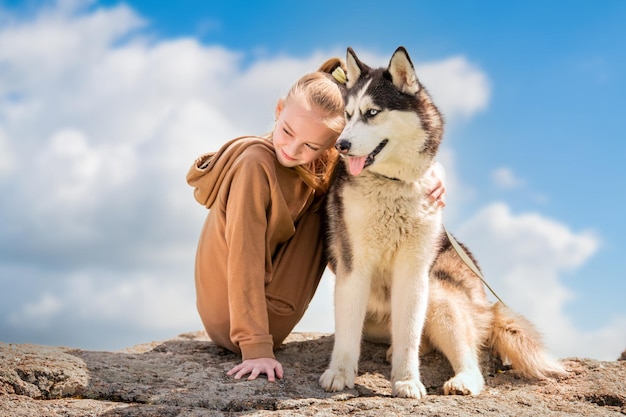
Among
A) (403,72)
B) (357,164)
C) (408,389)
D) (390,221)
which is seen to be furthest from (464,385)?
(403,72)

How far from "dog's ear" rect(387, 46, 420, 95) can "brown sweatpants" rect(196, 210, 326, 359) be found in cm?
104

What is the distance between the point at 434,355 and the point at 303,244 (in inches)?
45.9

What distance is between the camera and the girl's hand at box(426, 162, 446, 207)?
3.90 meters

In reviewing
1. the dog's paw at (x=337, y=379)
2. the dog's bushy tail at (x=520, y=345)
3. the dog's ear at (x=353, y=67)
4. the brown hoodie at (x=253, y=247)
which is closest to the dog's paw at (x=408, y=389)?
the dog's paw at (x=337, y=379)

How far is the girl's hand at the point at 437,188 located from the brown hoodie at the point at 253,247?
767mm

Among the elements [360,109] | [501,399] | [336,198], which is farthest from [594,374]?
[360,109]

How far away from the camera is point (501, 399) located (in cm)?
364

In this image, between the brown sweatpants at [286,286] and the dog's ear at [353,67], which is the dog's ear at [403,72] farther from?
the brown sweatpants at [286,286]

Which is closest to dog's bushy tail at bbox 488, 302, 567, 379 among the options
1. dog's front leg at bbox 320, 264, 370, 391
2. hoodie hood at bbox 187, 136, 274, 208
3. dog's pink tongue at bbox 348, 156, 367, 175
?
dog's front leg at bbox 320, 264, 370, 391

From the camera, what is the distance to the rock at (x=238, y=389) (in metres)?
3.11

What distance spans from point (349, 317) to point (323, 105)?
1247 mm

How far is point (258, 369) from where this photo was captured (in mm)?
3611

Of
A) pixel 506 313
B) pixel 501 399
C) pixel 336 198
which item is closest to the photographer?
pixel 501 399

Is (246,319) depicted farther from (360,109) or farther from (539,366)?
(539,366)
